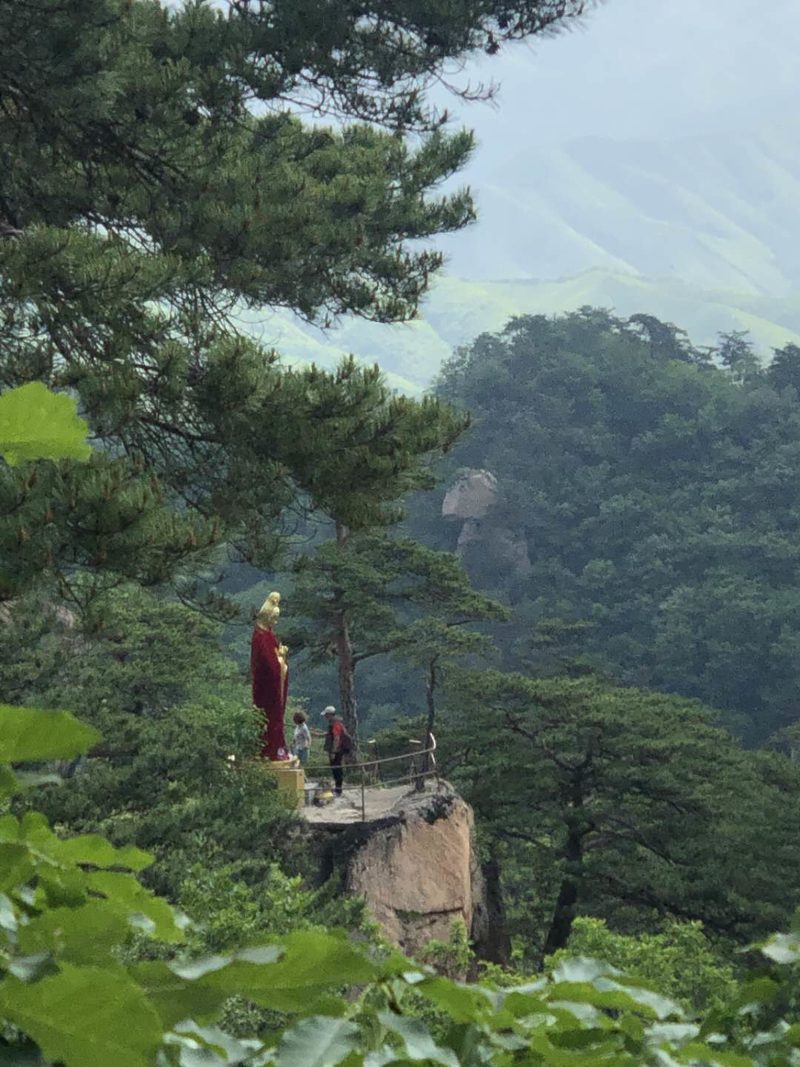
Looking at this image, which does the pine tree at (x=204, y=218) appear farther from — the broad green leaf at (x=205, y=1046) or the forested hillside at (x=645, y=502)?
the forested hillside at (x=645, y=502)

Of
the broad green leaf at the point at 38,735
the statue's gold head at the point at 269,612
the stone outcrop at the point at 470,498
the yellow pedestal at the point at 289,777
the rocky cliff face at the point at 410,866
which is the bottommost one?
the rocky cliff face at the point at 410,866

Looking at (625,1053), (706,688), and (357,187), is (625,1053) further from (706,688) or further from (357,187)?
(706,688)

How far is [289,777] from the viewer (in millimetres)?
11914

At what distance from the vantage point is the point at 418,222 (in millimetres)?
9742

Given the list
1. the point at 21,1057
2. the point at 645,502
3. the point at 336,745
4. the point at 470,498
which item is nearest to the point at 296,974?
the point at 21,1057

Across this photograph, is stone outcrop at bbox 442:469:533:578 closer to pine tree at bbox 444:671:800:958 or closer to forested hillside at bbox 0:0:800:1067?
forested hillside at bbox 0:0:800:1067

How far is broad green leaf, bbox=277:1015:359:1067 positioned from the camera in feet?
3.06

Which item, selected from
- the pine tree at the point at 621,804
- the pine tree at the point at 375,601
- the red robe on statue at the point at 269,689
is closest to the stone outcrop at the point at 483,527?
the pine tree at the point at 621,804

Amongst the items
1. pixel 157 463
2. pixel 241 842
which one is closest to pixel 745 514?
pixel 241 842

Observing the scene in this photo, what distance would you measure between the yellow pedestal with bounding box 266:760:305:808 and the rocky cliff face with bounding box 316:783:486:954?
1.18 ft

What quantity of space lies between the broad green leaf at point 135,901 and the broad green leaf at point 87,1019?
0.34 metres

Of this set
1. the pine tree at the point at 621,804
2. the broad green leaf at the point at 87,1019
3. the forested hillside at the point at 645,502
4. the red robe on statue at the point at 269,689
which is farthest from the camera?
the forested hillside at the point at 645,502

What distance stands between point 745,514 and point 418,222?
30.9 meters

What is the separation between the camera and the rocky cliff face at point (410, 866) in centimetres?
1162
